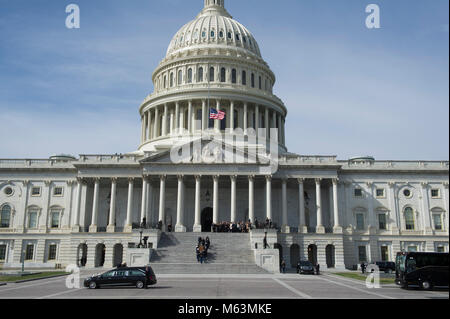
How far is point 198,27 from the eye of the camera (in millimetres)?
86062

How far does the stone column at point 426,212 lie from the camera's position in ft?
205

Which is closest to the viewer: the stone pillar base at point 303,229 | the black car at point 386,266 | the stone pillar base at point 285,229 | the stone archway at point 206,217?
the black car at point 386,266

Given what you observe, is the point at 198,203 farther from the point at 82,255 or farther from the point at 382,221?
the point at 382,221

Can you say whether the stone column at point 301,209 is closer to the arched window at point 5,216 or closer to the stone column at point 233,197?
the stone column at point 233,197

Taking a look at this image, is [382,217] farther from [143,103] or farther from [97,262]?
[143,103]

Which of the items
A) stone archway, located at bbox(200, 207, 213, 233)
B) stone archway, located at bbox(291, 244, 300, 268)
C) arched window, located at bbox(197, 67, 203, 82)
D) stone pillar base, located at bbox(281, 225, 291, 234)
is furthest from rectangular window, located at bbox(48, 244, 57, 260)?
arched window, located at bbox(197, 67, 203, 82)

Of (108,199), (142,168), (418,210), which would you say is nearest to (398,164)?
(418,210)

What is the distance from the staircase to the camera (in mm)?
42534

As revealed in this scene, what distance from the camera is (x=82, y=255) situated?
195 ft

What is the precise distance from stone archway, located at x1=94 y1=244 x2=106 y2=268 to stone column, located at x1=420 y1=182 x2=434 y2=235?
45534 mm

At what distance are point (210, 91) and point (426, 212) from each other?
39.1 metres

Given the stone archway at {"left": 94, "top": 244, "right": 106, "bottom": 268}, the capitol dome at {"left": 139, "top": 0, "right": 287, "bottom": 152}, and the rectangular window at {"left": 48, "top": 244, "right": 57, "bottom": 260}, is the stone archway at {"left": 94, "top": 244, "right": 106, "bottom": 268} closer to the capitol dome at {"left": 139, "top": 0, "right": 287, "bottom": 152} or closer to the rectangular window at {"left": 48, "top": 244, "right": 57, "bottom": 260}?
the rectangular window at {"left": 48, "top": 244, "right": 57, "bottom": 260}

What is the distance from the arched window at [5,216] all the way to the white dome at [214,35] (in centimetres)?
4091

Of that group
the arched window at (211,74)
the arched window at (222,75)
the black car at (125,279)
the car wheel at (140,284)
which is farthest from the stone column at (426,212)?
the car wheel at (140,284)
